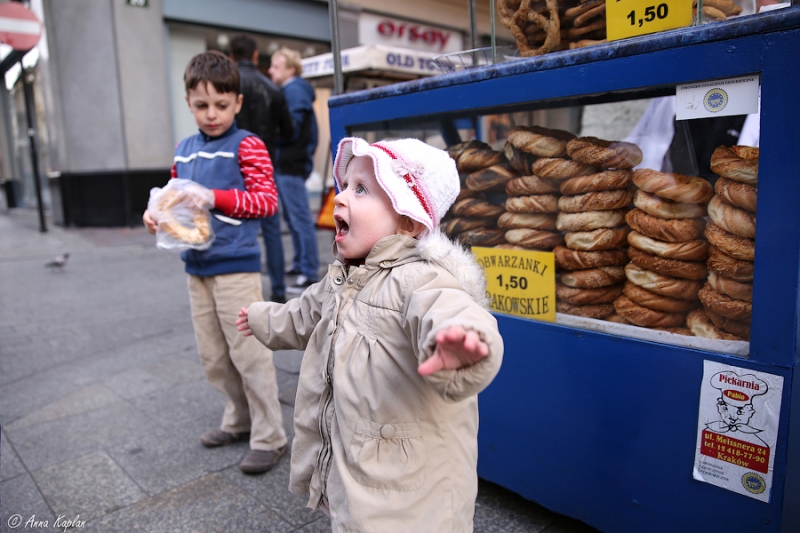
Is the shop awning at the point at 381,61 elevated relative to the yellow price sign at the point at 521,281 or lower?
elevated

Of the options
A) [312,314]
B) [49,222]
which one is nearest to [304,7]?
[49,222]

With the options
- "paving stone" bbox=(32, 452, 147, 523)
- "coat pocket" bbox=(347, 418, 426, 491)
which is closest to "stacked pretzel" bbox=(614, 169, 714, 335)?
"coat pocket" bbox=(347, 418, 426, 491)

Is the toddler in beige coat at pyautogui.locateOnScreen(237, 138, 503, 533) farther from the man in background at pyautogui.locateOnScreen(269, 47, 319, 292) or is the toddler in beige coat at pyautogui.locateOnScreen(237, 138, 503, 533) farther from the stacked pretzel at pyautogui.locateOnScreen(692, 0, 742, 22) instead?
the man in background at pyautogui.locateOnScreen(269, 47, 319, 292)

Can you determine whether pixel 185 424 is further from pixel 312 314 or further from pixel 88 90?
pixel 88 90

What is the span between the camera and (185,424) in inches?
124

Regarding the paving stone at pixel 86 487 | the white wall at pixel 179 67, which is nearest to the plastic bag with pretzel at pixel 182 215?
the paving stone at pixel 86 487

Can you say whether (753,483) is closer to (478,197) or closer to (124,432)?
(478,197)

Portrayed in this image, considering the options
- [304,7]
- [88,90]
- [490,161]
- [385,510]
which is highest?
[304,7]

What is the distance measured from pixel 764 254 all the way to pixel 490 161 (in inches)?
38.9

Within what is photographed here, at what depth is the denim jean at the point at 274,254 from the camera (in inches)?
204

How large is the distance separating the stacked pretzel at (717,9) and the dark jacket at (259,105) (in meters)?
3.88

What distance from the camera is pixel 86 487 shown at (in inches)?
100

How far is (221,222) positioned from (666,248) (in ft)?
5.84

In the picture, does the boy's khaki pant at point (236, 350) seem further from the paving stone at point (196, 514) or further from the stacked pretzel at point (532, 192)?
the stacked pretzel at point (532, 192)
